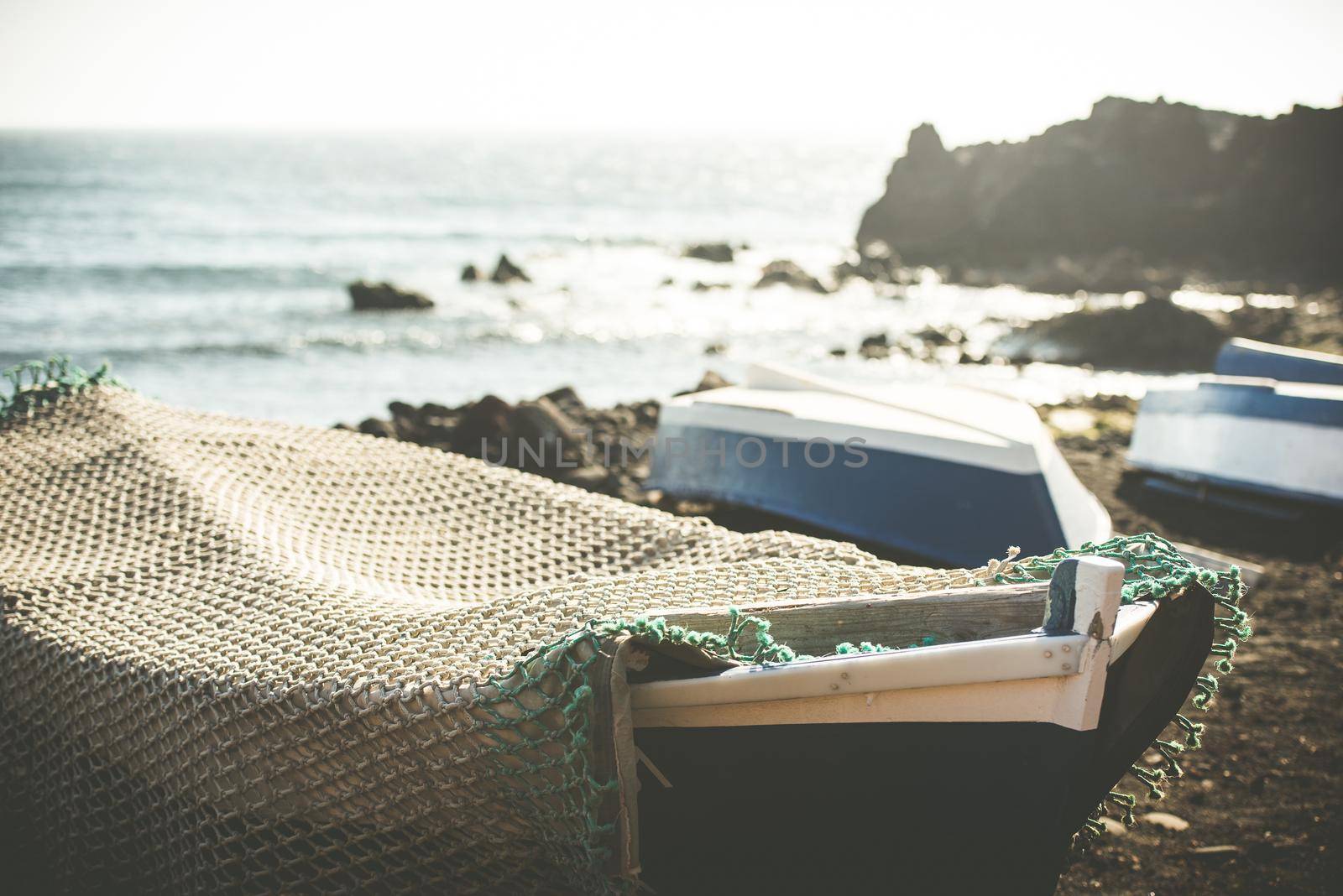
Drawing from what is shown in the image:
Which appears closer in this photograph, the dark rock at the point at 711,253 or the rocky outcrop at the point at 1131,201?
the rocky outcrop at the point at 1131,201

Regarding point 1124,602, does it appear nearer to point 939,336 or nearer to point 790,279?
point 939,336

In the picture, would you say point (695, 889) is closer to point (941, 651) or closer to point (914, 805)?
point (914, 805)

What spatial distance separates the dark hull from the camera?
8.05 ft

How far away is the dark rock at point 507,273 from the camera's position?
27.2 m

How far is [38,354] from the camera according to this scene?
17609 millimetres

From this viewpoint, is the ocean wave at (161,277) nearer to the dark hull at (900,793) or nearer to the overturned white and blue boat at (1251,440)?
the overturned white and blue boat at (1251,440)

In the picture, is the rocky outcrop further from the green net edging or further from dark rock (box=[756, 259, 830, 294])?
the green net edging

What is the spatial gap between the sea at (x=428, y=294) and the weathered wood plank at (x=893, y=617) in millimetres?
11049

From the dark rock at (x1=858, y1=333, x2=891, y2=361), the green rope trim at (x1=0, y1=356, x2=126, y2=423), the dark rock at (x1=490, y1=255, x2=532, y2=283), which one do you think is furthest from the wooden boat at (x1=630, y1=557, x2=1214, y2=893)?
the dark rock at (x1=490, y1=255, x2=532, y2=283)

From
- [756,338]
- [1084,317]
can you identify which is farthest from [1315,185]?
[756,338]

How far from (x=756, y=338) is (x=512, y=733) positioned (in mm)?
18604

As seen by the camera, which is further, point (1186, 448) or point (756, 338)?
point (756, 338)

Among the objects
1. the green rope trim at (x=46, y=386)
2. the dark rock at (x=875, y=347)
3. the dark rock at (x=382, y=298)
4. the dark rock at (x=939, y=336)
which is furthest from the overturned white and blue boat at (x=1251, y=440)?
the dark rock at (x=382, y=298)

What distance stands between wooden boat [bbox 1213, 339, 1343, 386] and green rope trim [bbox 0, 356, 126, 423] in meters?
8.99
